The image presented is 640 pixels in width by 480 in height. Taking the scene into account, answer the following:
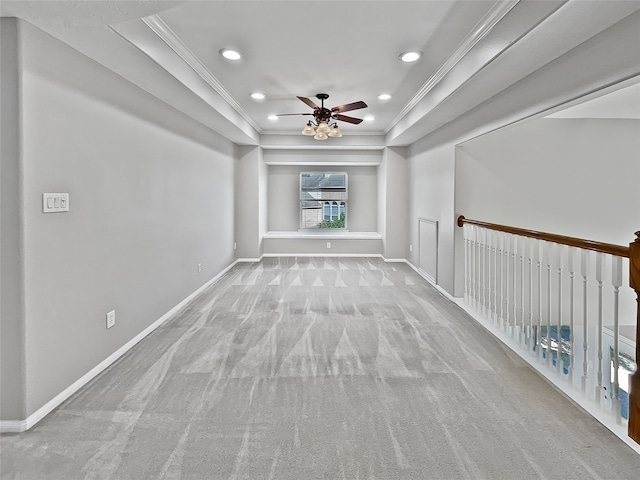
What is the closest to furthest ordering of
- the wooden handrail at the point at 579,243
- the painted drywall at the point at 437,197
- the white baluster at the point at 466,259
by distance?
the wooden handrail at the point at 579,243
the white baluster at the point at 466,259
the painted drywall at the point at 437,197

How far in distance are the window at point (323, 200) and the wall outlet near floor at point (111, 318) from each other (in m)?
5.78

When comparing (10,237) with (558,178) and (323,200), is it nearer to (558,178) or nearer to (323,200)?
(558,178)

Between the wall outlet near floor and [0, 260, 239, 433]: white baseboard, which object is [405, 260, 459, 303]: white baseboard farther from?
the wall outlet near floor

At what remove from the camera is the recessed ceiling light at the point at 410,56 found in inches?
128

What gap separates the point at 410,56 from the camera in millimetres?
3303

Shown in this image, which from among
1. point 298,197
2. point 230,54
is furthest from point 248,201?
point 230,54

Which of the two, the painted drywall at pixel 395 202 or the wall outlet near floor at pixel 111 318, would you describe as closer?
the wall outlet near floor at pixel 111 318

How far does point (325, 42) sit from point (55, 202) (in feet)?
7.46

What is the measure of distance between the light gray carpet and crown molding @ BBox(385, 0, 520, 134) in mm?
2389

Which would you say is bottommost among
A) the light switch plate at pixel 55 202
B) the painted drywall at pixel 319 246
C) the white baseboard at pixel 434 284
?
the white baseboard at pixel 434 284

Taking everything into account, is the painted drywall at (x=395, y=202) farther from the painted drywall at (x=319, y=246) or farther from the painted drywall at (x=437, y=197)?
the painted drywall at (x=319, y=246)

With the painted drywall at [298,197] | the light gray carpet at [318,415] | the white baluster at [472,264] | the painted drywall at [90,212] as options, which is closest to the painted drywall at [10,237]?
the painted drywall at [90,212]

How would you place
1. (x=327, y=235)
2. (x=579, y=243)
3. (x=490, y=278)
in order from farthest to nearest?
(x=327, y=235) → (x=490, y=278) → (x=579, y=243)

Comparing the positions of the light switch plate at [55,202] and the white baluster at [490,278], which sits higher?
the light switch plate at [55,202]
